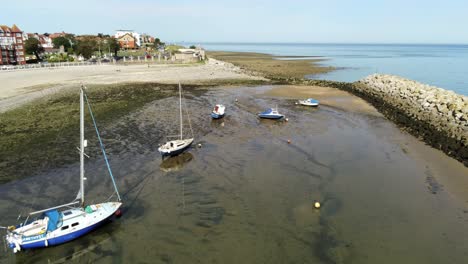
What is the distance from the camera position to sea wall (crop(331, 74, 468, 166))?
33531 mm

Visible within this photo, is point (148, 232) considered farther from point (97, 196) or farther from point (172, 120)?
point (172, 120)

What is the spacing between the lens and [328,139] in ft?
116

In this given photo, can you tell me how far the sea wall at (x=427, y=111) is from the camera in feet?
110

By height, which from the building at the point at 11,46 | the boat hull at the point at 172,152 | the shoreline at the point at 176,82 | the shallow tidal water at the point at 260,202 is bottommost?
the shallow tidal water at the point at 260,202

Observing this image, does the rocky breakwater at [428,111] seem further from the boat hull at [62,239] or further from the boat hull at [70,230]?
the boat hull at [62,239]

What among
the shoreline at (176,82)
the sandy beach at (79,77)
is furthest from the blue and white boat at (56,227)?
the sandy beach at (79,77)

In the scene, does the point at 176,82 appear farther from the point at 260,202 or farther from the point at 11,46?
the point at 11,46

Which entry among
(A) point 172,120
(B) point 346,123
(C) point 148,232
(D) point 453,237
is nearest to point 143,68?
(A) point 172,120

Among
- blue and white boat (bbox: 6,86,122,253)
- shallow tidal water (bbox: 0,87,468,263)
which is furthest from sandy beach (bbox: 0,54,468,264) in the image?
blue and white boat (bbox: 6,86,122,253)

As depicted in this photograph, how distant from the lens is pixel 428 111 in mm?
42875

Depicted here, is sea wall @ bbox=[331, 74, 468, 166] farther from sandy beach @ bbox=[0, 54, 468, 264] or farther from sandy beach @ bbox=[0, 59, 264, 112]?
sandy beach @ bbox=[0, 59, 264, 112]

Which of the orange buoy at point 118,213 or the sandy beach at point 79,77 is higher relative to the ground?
the sandy beach at point 79,77

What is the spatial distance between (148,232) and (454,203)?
2066cm

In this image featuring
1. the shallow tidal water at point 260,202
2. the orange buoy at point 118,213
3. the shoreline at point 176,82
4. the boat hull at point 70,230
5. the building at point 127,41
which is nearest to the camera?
the boat hull at point 70,230
